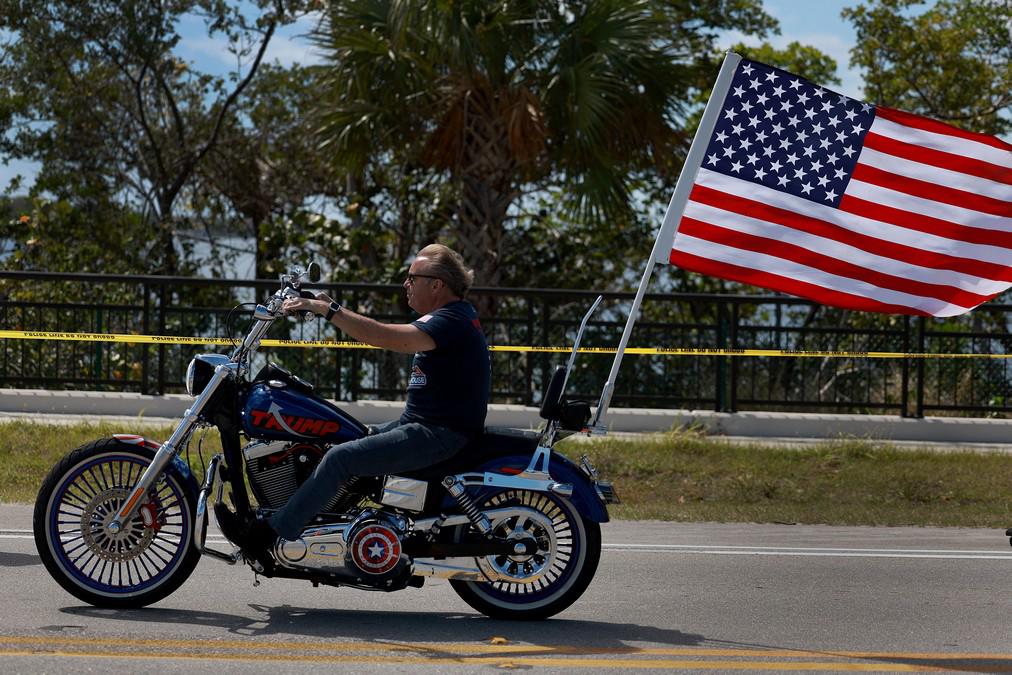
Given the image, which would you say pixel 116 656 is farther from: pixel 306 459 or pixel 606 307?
pixel 606 307

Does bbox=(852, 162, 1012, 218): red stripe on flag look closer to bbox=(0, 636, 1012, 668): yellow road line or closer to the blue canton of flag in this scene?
the blue canton of flag

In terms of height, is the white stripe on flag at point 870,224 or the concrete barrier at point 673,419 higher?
the white stripe on flag at point 870,224

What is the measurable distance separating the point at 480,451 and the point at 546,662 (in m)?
1.15

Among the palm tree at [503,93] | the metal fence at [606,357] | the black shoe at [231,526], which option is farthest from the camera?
the palm tree at [503,93]

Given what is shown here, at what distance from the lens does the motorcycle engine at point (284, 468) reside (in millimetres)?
6574

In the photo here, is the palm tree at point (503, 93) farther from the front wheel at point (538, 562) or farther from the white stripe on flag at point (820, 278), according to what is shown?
the front wheel at point (538, 562)

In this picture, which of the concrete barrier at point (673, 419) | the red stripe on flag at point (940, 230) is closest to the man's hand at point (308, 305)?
the red stripe on flag at point (940, 230)

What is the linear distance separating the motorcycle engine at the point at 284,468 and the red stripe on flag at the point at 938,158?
3.29 metres

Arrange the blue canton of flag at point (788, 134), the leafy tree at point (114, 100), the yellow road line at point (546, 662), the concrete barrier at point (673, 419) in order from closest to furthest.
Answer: the yellow road line at point (546, 662)
the blue canton of flag at point (788, 134)
the concrete barrier at point (673, 419)
the leafy tree at point (114, 100)

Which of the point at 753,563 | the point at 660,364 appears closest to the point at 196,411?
the point at 753,563

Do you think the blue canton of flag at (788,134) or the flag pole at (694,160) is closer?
the flag pole at (694,160)

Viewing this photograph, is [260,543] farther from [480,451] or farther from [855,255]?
[855,255]

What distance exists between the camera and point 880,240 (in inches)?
292

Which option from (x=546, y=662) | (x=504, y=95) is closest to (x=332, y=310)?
(x=546, y=662)
